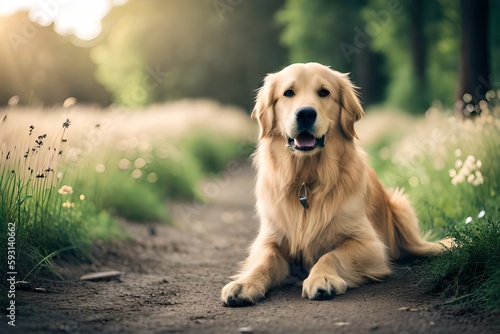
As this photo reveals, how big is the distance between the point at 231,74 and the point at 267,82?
21660mm

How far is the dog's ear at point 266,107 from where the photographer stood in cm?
401

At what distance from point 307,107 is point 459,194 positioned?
243 centimetres

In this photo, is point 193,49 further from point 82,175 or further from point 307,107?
point 307,107

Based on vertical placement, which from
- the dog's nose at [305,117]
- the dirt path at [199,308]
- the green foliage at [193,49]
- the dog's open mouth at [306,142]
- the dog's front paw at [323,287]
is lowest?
the dirt path at [199,308]

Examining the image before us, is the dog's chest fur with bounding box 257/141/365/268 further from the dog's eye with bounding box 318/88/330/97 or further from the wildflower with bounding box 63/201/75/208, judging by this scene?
the wildflower with bounding box 63/201/75/208

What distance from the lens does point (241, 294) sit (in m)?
3.26

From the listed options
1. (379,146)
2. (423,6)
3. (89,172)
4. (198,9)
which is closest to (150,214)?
(89,172)

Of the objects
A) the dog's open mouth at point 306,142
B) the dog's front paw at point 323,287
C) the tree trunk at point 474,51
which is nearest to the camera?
the dog's front paw at point 323,287

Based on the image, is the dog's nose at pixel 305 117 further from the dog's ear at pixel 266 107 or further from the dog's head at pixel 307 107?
the dog's ear at pixel 266 107

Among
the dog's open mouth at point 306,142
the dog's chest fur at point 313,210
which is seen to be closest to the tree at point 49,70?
the dog's chest fur at point 313,210

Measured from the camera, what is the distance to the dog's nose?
3547 millimetres

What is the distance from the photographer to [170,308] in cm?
333

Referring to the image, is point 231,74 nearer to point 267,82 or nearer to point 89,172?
point 89,172

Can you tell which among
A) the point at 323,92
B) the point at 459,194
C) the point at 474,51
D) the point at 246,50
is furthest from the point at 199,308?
the point at 246,50
